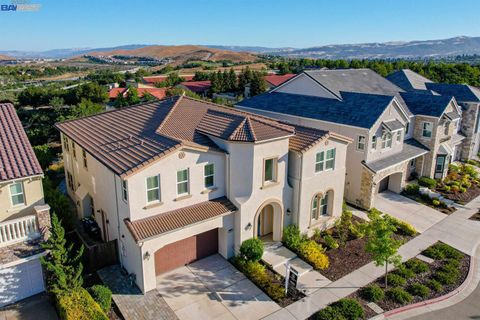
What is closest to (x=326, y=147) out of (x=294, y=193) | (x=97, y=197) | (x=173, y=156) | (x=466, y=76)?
(x=294, y=193)

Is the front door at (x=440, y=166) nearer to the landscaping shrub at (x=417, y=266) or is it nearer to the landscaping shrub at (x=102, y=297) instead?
the landscaping shrub at (x=417, y=266)

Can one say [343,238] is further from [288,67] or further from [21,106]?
[288,67]

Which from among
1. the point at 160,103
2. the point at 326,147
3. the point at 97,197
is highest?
the point at 160,103

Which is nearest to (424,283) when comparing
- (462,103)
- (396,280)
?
(396,280)

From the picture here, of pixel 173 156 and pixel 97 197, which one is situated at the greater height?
pixel 173 156

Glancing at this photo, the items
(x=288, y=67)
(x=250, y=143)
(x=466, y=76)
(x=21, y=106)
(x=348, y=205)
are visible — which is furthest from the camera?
(x=288, y=67)

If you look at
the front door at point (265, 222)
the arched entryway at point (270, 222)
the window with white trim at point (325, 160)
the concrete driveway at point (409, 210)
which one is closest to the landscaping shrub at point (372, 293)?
the arched entryway at point (270, 222)

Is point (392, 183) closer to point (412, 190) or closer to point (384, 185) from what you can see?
point (384, 185)
